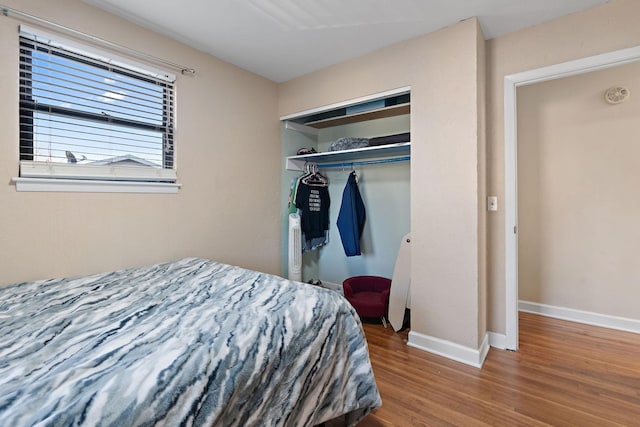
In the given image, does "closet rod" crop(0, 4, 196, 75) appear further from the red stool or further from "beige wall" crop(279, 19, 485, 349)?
the red stool

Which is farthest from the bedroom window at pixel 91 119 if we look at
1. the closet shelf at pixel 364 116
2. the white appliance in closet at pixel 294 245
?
the closet shelf at pixel 364 116

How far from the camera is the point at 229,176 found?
271 cm

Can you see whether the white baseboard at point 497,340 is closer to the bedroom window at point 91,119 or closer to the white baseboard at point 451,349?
the white baseboard at point 451,349

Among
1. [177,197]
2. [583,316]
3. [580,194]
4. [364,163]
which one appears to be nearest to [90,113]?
[177,197]

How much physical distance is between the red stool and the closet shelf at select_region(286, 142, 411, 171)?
1.26 metres

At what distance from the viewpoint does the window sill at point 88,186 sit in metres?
1.71

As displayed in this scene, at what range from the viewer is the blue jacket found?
10.1 ft

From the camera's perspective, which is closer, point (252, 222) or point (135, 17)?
point (135, 17)

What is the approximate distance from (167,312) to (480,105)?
2.30m

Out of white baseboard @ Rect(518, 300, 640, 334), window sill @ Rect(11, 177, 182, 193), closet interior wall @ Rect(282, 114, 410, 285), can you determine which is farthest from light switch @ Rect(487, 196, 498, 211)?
window sill @ Rect(11, 177, 182, 193)

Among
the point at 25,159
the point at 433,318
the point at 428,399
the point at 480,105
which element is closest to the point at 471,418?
the point at 428,399

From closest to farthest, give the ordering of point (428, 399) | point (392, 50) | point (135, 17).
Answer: point (428, 399) → point (135, 17) → point (392, 50)

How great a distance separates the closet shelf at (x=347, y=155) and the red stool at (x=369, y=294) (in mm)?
1263

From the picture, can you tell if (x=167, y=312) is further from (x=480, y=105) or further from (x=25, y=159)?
(x=480, y=105)
